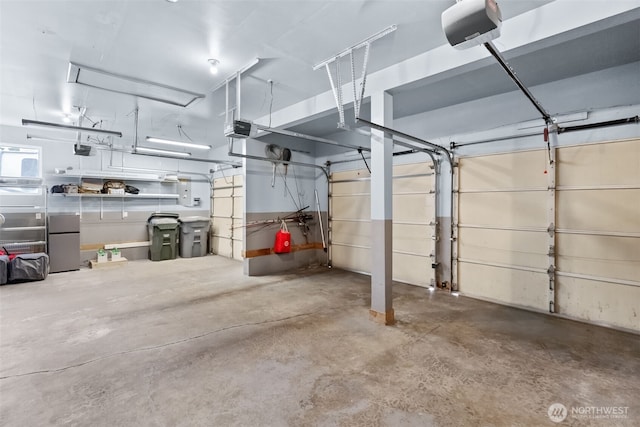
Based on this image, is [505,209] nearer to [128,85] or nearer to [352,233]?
[352,233]

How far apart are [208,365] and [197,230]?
591 centimetres

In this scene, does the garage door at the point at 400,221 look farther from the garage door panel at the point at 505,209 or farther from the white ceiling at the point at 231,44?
the white ceiling at the point at 231,44

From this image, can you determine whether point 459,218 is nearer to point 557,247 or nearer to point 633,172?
point 557,247

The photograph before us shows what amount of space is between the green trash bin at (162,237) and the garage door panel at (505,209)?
657 centimetres

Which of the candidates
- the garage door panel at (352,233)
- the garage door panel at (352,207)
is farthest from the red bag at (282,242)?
the garage door panel at (352,207)

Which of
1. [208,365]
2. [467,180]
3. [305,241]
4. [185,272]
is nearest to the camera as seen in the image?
[208,365]

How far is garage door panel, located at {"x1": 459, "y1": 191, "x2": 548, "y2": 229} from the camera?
12.8ft

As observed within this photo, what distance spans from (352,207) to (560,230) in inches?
133

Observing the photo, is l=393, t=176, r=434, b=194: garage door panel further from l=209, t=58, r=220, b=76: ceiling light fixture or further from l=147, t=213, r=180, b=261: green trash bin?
l=147, t=213, r=180, b=261: green trash bin

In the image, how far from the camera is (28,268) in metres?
5.11

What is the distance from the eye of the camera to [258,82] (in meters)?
3.88

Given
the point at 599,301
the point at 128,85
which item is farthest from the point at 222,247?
the point at 599,301

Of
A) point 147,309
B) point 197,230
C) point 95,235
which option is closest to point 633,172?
point 147,309

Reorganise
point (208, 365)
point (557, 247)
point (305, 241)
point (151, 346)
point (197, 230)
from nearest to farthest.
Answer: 1. point (208, 365)
2. point (151, 346)
3. point (557, 247)
4. point (305, 241)
5. point (197, 230)
